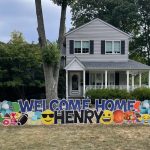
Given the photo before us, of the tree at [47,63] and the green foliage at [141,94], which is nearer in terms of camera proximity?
the tree at [47,63]

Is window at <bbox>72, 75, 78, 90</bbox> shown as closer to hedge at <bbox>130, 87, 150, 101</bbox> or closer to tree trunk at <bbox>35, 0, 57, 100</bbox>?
hedge at <bbox>130, 87, 150, 101</bbox>

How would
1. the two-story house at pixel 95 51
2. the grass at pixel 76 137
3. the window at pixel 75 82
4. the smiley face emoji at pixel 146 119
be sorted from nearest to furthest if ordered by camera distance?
the grass at pixel 76 137 → the smiley face emoji at pixel 146 119 → the two-story house at pixel 95 51 → the window at pixel 75 82

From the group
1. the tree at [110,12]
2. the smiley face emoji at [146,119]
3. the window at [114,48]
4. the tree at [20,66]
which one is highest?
the tree at [110,12]

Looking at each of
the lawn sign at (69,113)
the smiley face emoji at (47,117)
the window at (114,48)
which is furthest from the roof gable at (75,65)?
the smiley face emoji at (47,117)

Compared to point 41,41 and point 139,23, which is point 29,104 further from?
point 139,23

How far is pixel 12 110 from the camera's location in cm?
1772

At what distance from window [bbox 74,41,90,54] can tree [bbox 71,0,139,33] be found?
50.6ft

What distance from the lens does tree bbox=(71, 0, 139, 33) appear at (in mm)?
54688

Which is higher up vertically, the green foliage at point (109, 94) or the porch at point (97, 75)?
the porch at point (97, 75)

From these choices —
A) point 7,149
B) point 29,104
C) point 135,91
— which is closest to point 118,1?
point 135,91

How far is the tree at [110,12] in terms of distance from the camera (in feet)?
179

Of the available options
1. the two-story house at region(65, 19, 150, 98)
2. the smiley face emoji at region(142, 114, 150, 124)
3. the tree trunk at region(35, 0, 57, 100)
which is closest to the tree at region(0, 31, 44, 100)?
the two-story house at region(65, 19, 150, 98)

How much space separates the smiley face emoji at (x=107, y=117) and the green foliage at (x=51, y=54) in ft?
17.0

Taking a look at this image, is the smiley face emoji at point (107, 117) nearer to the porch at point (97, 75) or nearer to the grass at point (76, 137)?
the grass at point (76, 137)
